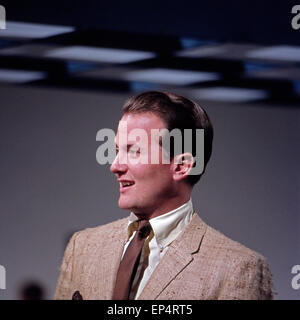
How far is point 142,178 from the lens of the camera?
2.06 meters

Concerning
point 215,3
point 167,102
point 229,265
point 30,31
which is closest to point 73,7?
point 30,31

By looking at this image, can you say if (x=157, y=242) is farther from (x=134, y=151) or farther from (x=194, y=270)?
(x=134, y=151)

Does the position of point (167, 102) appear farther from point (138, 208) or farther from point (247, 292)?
point (247, 292)

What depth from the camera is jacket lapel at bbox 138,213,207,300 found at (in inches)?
76.7

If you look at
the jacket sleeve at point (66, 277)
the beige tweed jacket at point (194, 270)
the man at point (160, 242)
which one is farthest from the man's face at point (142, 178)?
the jacket sleeve at point (66, 277)

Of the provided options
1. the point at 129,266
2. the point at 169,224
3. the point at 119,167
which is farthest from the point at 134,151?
the point at 129,266

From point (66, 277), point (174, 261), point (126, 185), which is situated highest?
point (126, 185)

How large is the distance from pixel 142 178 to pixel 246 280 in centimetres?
50

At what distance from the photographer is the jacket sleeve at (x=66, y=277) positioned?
214 centimetres

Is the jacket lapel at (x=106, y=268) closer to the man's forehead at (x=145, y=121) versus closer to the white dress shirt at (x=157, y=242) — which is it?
the white dress shirt at (x=157, y=242)

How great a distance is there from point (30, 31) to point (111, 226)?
102cm

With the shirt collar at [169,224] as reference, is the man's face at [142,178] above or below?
above

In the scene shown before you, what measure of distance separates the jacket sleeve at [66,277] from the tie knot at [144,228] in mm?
273

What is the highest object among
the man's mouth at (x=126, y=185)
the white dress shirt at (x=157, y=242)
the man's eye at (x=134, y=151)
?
the man's eye at (x=134, y=151)
